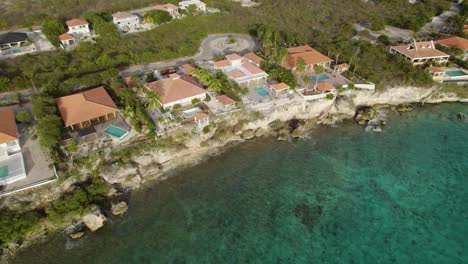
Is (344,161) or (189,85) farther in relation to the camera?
(189,85)

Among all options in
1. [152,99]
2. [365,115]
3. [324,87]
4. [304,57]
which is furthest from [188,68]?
[365,115]

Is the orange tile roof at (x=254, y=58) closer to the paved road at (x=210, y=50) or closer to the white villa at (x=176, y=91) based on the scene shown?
the paved road at (x=210, y=50)

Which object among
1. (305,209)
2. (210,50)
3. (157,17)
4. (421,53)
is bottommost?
(305,209)

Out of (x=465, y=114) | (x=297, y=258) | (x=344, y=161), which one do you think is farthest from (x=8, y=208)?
(x=465, y=114)

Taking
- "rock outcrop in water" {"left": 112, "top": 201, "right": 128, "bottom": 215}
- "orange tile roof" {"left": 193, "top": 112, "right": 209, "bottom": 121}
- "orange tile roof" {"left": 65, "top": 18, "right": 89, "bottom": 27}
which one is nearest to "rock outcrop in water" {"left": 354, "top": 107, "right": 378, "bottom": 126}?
"orange tile roof" {"left": 193, "top": 112, "right": 209, "bottom": 121}

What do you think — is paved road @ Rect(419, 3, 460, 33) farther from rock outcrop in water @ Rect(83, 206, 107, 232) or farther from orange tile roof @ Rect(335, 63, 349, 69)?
rock outcrop in water @ Rect(83, 206, 107, 232)

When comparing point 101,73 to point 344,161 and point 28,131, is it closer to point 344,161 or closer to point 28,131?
point 28,131

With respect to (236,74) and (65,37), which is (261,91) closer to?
(236,74)
